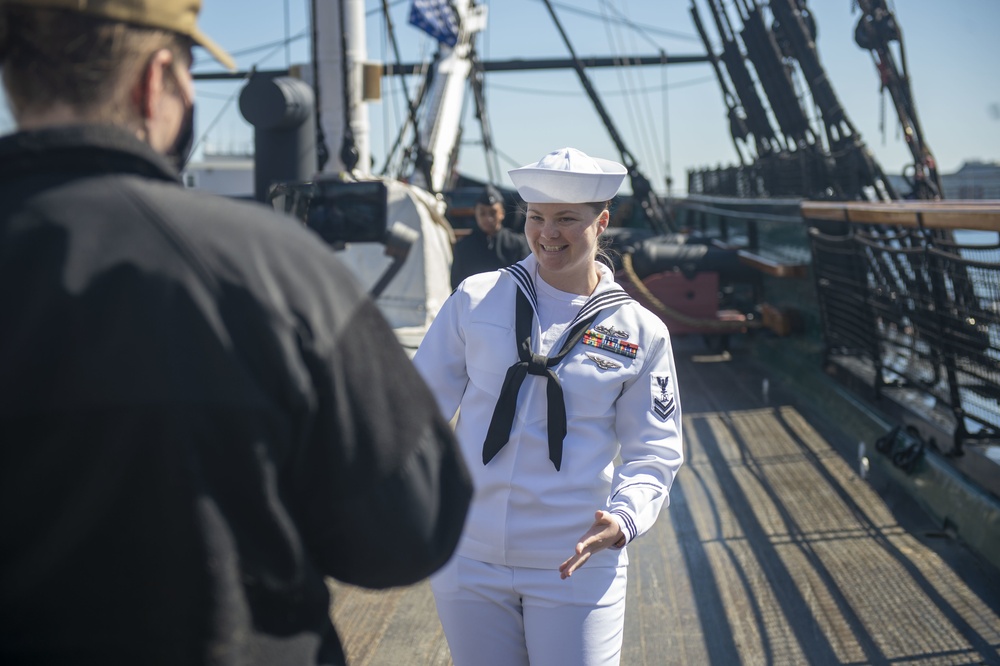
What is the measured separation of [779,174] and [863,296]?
24.7 feet

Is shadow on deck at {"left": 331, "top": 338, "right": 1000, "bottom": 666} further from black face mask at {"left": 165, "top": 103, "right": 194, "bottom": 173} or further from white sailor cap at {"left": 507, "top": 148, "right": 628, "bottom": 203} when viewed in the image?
black face mask at {"left": 165, "top": 103, "right": 194, "bottom": 173}

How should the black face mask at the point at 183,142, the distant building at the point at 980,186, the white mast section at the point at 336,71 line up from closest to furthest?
the black face mask at the point at 183,142 → the white mast section at the point at 336,71 → the distant building at the point at 980,186

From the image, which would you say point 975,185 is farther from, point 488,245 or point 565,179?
point 565,179

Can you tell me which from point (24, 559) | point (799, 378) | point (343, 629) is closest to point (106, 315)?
point (24, 559)

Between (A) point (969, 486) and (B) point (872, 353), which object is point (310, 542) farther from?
(B) point (872, 353)

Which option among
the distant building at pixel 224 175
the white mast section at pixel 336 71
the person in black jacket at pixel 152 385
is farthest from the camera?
the distant building at pixel 224 175

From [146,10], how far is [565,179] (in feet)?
4.82

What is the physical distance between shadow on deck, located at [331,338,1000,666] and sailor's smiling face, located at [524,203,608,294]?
1.81m

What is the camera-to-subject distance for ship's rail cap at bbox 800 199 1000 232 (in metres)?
4.13

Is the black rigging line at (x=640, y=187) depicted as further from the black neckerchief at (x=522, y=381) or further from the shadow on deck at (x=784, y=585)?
the black neckerchief at (x=522, y=381)

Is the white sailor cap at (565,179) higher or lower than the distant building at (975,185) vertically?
lower

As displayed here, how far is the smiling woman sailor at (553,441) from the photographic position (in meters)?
2.24

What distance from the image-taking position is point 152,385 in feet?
3.28

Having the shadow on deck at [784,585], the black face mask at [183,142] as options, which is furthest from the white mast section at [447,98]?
the black face mask at [183,142]
